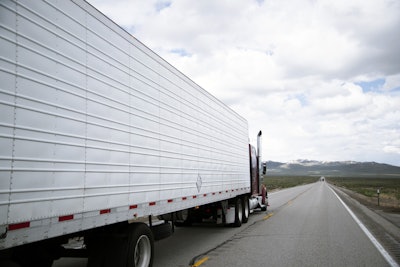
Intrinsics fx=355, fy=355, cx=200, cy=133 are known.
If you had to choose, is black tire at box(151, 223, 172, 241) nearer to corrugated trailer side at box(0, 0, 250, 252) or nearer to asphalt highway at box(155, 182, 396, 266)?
corrugated trailer side at box(0, 0, 250, 252)

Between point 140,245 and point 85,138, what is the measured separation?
7.42 feet

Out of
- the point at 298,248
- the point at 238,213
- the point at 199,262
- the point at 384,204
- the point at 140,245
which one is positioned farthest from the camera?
the point at 384,204

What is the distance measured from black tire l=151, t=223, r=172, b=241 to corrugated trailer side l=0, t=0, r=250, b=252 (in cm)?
41

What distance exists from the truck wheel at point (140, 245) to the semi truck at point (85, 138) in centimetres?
2

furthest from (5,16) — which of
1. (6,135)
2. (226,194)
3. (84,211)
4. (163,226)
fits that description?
(226,194)

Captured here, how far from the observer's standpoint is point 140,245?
580 cm

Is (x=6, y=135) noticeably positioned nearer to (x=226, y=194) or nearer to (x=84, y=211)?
(x=84, y=211)

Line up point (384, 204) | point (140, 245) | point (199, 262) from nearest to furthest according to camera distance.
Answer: point (140, 245) < point (199, 262) < point (384, 204)

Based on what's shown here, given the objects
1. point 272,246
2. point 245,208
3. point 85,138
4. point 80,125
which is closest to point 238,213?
point 245,208

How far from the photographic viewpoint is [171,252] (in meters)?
8.19

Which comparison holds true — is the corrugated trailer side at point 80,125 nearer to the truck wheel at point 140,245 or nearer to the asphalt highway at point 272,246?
the truck wheel at point 140,245

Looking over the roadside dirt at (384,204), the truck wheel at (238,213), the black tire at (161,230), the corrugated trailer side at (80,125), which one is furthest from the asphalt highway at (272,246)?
the roadside dirt at (384,204)

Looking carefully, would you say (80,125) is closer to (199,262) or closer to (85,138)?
(85,138)

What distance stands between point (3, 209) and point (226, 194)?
8.35 meters
